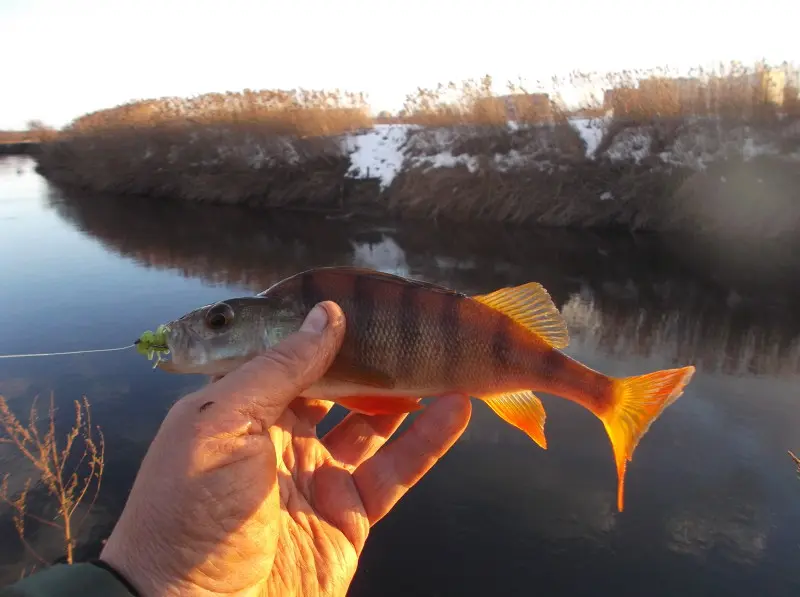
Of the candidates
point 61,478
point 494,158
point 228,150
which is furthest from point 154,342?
point 228,150

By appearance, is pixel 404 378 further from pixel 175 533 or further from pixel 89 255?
pixel 89 255

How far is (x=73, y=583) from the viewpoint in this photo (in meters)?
1.46

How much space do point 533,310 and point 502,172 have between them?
1388cm

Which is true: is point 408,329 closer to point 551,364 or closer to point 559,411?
point 551,364

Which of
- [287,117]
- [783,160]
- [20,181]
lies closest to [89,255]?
[287,117]

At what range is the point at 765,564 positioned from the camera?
4.15 m

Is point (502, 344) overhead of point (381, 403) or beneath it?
overhead

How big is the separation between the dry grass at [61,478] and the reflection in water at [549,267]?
A: 4.56 meters

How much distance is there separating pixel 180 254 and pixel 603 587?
35.6 feet

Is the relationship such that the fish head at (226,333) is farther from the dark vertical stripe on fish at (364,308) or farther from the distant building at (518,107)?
the distant building at (518,107)

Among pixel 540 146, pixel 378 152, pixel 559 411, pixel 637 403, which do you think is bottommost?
pixel 559 411

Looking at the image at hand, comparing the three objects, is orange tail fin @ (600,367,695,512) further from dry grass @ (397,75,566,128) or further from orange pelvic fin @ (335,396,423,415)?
dry grass @ (397,75,566,128)

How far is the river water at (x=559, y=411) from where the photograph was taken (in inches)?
168

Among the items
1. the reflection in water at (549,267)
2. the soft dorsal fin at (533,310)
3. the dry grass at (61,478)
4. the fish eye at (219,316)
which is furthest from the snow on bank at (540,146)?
the fish eye at (219,316)
